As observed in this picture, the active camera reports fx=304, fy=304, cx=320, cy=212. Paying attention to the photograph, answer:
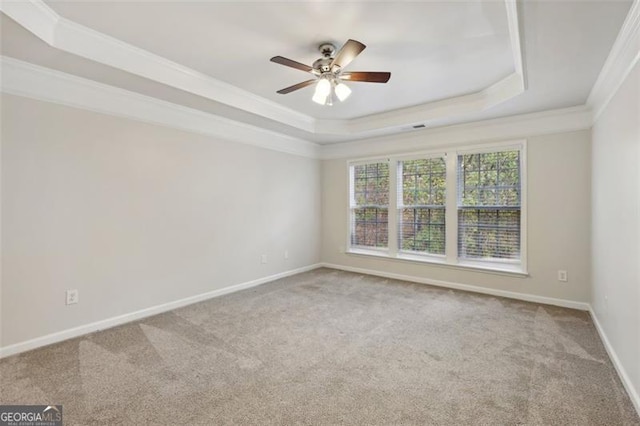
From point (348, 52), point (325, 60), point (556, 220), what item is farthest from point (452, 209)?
point (348, 52)

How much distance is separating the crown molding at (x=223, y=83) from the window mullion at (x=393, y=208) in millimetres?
686

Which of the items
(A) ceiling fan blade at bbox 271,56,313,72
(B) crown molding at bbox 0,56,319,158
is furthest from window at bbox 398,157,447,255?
(A) ceiling fan blade at bbox 271,56,313,72

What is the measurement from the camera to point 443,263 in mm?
4574

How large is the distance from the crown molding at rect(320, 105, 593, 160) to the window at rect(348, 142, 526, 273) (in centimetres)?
15

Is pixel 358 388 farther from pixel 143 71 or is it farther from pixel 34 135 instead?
pixel 34 135

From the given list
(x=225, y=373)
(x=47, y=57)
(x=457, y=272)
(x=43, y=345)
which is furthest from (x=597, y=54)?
(x=43, y=345)

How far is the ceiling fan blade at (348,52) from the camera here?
211cm

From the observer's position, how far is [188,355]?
2514mm

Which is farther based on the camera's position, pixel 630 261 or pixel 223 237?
pixel 223 237

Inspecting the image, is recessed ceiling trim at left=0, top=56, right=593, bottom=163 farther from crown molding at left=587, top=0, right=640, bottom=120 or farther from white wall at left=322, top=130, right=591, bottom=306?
crown molding at left=587, top=0, right=640, bottom=120

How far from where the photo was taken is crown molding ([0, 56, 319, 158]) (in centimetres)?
252

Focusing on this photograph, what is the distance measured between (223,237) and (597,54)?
4.21 m

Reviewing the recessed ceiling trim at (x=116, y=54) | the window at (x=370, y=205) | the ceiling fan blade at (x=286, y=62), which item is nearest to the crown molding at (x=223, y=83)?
the recessed ceiling trim at (x=116, y=54)

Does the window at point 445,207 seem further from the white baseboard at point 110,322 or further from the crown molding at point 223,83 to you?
the white baseboard at point 110,322
